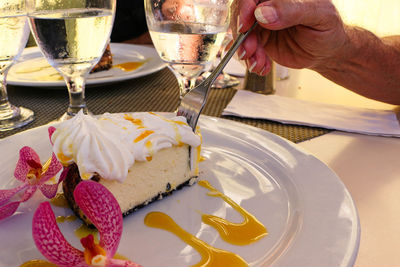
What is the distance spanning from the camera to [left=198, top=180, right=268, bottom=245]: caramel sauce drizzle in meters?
0.54

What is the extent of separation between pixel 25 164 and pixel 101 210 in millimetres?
249

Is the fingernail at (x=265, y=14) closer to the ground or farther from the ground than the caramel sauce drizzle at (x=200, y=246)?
farther from the ground

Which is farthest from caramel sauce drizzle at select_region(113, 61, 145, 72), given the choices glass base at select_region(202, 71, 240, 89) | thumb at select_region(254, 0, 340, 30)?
thumb at select_region(254, 0, 340, 30)

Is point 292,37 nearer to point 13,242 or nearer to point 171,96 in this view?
point 171,96

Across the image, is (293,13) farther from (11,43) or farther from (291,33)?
(11,43)

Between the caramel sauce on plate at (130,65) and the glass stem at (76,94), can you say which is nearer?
the glass stem at (76,94)

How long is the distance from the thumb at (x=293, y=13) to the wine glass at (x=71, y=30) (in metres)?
0.38

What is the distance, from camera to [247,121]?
39.4 inches

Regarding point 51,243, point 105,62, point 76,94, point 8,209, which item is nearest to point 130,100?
point 76,94

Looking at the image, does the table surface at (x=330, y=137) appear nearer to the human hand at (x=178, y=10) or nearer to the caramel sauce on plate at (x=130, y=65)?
the caramel sauce on plate at (x=130, y=65)

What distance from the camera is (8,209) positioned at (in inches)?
22.2

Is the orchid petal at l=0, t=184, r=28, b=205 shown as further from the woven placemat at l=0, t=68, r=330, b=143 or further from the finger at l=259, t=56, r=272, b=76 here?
the finger at l=259, t=56, r=272, b=76

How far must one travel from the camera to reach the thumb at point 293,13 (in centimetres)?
87

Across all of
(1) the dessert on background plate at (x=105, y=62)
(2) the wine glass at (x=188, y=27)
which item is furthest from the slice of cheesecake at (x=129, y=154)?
(1) the dessert on background plate at (x=105, y=62)
